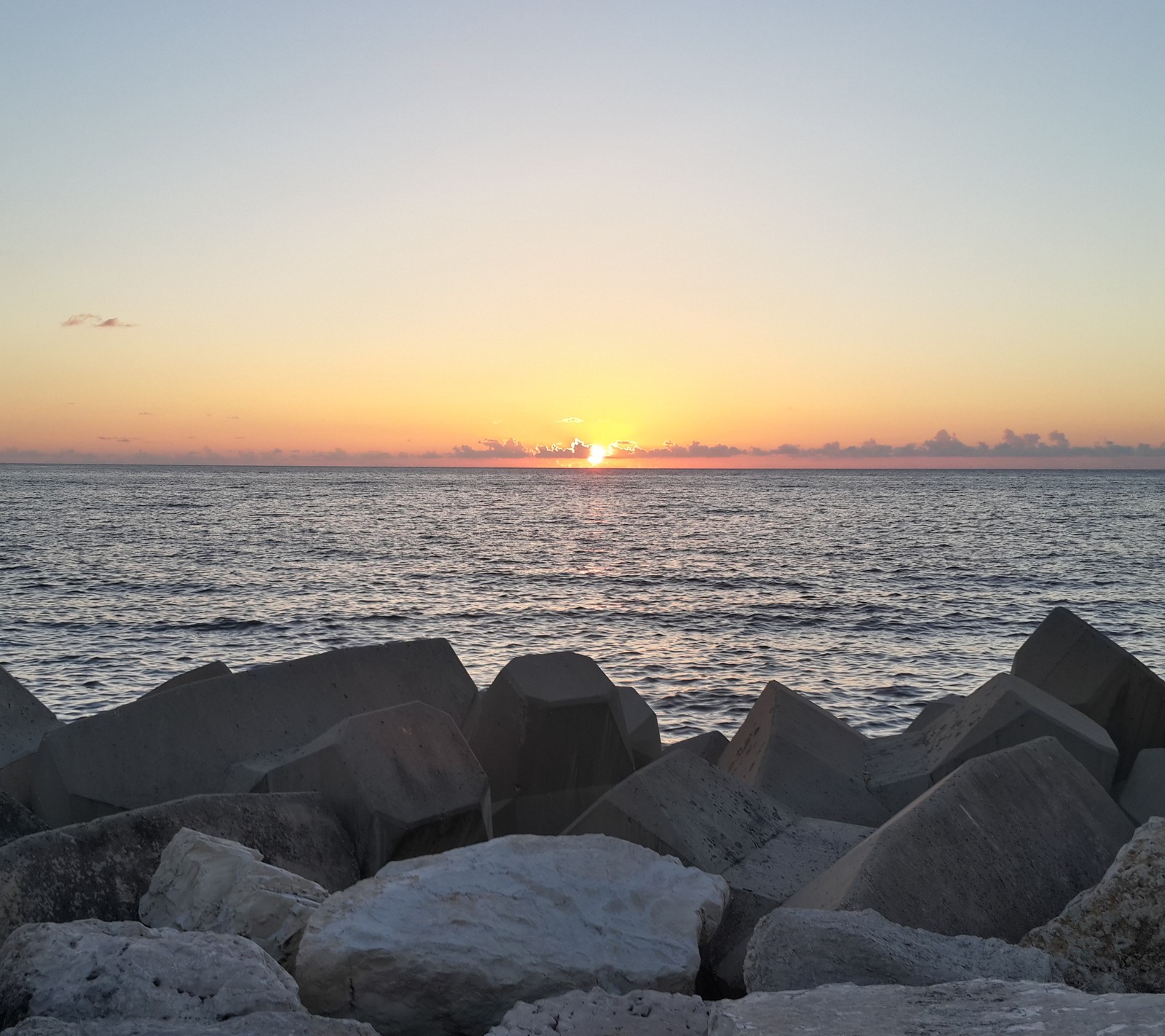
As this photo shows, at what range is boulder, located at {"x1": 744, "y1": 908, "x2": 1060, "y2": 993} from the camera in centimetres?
244

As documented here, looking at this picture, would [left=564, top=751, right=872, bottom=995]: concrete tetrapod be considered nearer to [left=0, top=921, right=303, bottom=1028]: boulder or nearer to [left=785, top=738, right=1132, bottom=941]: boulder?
[left=785, top=738, right=1132, bottom=941]: boulder

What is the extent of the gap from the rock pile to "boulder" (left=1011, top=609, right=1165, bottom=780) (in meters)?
0.04

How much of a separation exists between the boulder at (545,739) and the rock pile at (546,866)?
16 mm

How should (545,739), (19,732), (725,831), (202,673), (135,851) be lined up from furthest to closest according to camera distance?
1. (202,673)
2. (19,732)
3. (545,739)
4. (725,831)
5. (135,851)

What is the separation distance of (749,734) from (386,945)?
12.5 ft

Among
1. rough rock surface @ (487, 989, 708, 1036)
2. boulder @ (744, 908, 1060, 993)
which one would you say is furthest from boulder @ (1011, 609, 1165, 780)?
rough rock surface @ (487, 989, 708, 1036)

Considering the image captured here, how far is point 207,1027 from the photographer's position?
1.85 metres

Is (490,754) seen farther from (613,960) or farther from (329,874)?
(613,960)

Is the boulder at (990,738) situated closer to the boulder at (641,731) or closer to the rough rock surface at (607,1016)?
the boulder at (641,731)

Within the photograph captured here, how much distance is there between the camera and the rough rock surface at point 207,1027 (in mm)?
1771

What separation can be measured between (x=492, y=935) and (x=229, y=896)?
2.38 ft

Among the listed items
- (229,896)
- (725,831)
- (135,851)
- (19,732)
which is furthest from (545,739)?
(19,732)

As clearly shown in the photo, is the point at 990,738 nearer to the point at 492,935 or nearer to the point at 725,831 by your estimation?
the point at 725,831

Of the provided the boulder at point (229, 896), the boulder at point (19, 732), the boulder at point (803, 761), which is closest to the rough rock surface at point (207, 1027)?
the boulder at point (229, 896)
